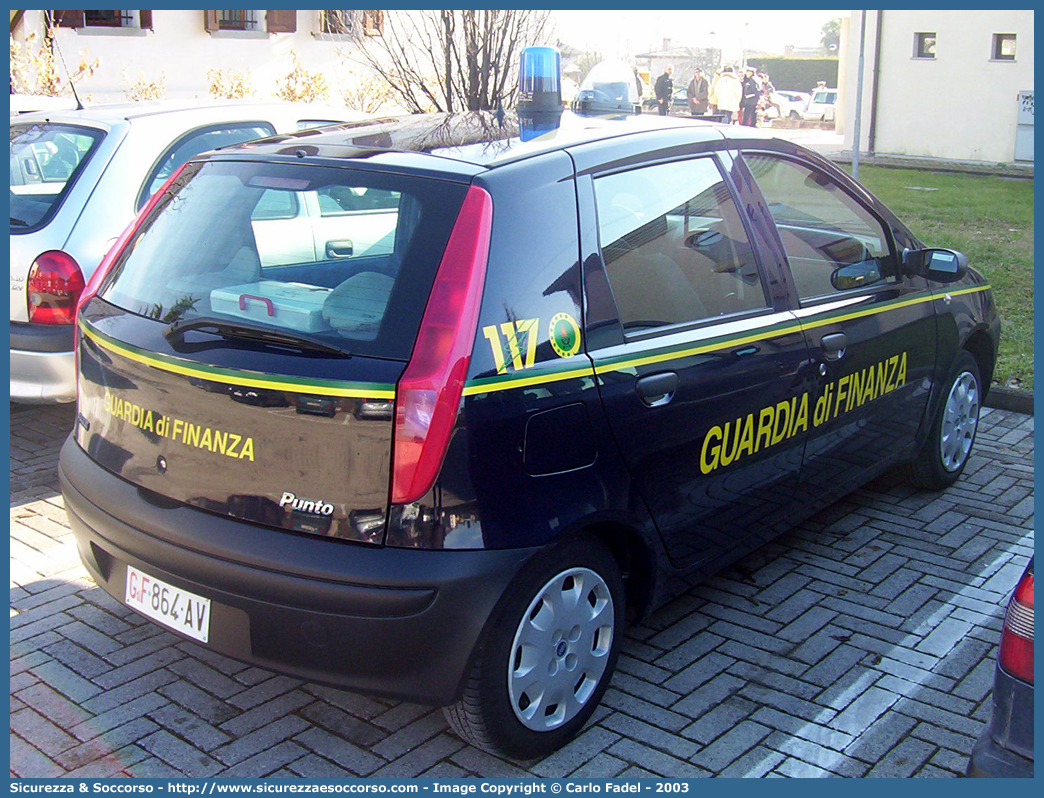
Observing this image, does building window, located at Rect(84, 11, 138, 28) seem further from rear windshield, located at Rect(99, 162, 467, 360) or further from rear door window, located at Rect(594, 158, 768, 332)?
rear door window, located at Rect(594, 158, 768, 332)

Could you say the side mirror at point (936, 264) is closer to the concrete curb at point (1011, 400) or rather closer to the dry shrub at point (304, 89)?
the concrete curb at point (1011, 400)

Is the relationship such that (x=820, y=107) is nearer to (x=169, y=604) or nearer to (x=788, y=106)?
(x=788, y=106)

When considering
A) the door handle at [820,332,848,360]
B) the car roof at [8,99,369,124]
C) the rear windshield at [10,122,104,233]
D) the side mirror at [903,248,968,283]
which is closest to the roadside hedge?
the car roof at [8,99,369,124]

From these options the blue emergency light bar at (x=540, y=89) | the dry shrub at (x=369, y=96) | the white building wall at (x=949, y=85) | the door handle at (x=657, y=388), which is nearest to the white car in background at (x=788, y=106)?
the white building wall at (x=949, y=85)

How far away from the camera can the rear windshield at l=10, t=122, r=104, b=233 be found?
5.07m

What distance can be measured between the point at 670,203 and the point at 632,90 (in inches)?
59.8

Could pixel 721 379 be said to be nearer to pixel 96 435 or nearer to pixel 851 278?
pixel 851 278

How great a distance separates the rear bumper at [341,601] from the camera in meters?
2.62

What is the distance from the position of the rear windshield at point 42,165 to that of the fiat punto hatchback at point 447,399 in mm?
1869

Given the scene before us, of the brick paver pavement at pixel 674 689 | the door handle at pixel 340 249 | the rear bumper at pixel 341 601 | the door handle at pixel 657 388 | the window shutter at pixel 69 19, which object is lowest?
the brick paver pavement at pixel 674 689

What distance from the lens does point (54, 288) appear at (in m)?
4.91

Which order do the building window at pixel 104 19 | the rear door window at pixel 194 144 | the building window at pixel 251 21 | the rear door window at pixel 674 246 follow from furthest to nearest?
1. the building window at pixel 251 21
2. the building window at pixel 104 19
3. the rear door window at pixel 194 144
4. the rear door window at pixel 674 246

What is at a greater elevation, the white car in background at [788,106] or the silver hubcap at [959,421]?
the white car in background at [788,106]

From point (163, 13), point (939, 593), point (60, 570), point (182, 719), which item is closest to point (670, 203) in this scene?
point (939, 593)
